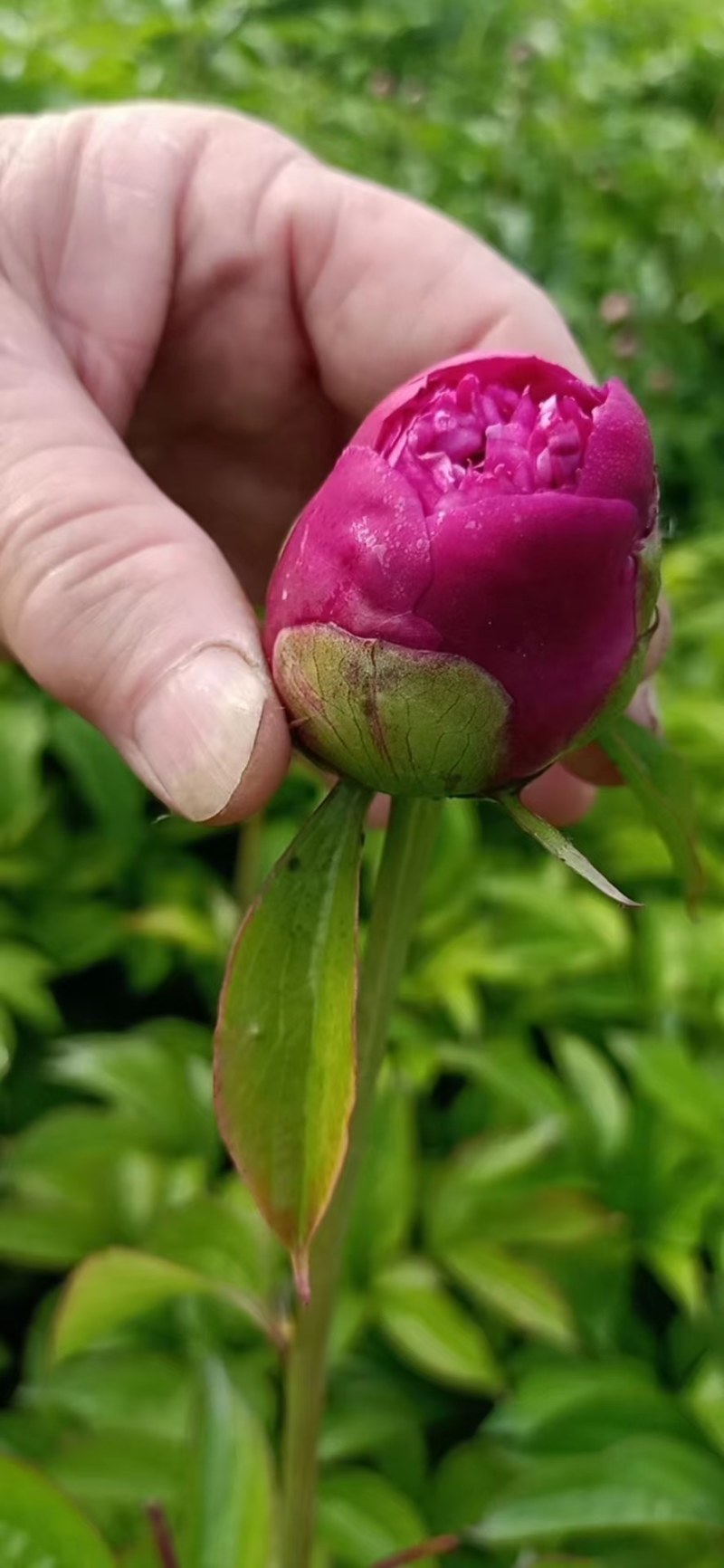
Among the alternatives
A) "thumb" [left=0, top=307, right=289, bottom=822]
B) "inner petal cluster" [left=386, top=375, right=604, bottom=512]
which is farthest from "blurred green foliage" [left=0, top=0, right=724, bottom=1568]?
"inner petal cluster" [left=386, top=375, right=604, bottom=512]

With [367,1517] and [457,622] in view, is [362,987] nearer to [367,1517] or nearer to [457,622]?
[457,622]

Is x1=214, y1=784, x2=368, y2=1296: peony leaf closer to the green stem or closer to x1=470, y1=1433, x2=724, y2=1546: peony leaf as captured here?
the green stem

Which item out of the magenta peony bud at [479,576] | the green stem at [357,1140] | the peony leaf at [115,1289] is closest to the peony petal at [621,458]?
the magenta peony bud at [479,576]

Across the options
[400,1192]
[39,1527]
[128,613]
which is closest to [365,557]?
[128,613]

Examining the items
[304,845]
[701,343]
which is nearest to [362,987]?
[304,845]

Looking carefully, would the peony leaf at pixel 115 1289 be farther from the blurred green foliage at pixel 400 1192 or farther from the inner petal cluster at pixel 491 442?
the inner petal cluster at pixel 491 442
